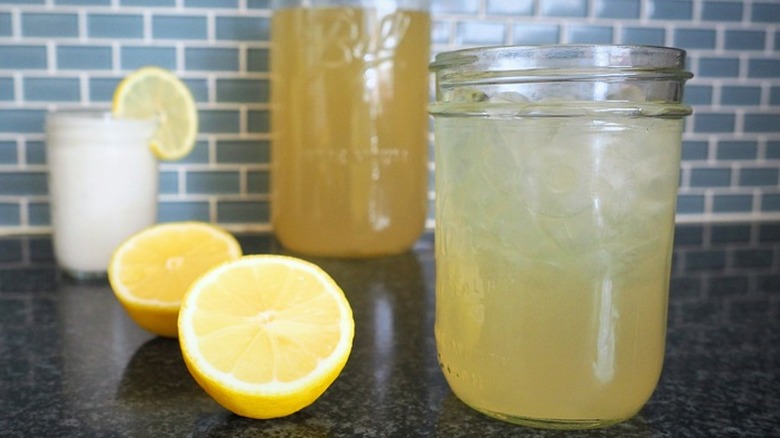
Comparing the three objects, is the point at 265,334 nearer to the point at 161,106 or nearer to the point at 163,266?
the point at 163,266

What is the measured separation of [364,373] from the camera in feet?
2.14

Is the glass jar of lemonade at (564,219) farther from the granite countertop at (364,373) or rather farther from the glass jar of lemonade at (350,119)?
the glass jar of lemonade at (350,119)

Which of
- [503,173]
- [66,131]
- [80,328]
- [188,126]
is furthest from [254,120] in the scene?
[503,173]

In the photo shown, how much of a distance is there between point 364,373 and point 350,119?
1.57ft

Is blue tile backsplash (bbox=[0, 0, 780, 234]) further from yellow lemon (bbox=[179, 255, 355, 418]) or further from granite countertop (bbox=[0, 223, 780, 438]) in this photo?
yellow lemon (bbox=[179, 255, 355, 418])

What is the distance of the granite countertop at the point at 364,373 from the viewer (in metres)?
0.54

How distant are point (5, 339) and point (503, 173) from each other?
49cm

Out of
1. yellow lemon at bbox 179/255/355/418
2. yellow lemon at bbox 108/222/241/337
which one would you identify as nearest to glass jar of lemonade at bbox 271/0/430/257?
yellow lemon at bbox 108/222/241/337

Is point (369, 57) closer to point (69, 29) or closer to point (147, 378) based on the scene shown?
point (69, 29)

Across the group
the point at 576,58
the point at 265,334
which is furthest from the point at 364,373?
the point at 576,58

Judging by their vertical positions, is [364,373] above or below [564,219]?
below

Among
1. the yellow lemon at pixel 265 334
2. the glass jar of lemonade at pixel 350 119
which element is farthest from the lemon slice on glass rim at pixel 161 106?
the yellow lemon at pixel 265 334

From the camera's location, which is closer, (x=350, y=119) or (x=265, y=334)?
(x=265, y=334)

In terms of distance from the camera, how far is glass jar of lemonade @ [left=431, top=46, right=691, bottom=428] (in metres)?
0.50
